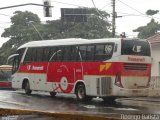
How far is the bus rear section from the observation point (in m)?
20.8

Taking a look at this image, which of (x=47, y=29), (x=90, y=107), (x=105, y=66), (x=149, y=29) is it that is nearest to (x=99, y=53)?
(x=105, y=66)

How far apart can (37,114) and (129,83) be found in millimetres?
8936

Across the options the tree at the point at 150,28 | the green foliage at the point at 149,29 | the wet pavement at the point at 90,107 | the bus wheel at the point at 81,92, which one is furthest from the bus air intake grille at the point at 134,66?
the green foliage at the point at 149,29

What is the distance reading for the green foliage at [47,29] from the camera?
6600 cm

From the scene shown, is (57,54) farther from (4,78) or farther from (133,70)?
(4,78)

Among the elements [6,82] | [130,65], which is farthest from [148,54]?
[6,82]

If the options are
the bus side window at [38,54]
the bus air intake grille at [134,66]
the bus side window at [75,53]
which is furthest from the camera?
the bus side window at [38,54]

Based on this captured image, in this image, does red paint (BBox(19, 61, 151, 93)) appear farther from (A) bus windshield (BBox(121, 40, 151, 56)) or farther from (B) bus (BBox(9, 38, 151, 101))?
(A) bus windshield (BBox(121, 40, 151, 56))

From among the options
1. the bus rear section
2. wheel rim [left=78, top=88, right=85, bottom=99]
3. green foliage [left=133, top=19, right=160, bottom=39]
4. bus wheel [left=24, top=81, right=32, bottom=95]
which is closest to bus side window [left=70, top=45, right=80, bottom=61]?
wheel rim [left=78, top=88, right=85, bottom=99]

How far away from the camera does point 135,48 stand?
2131 cm

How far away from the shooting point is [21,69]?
2819cm

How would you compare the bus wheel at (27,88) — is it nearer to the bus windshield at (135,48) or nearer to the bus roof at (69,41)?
the bus roof at (69,41)

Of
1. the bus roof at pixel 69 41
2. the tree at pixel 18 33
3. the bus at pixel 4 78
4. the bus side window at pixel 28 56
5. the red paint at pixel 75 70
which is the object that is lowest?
the bus at pixel 4 78

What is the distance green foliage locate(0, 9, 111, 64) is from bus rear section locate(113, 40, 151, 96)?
1638 inches
